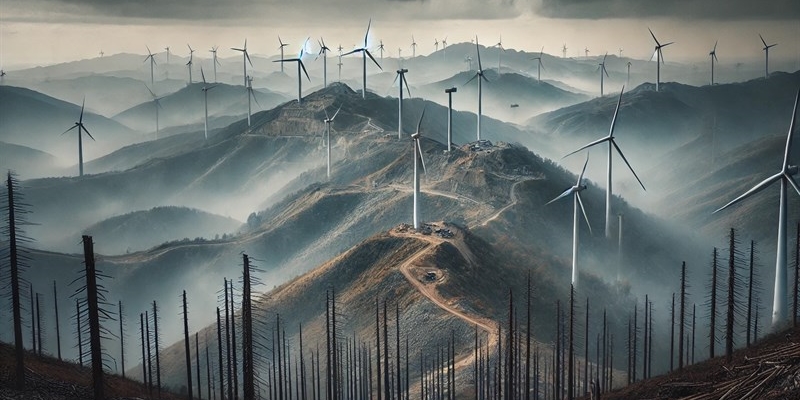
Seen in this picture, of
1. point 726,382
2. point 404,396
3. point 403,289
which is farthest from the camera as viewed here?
point 403,289

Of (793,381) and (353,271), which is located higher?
(793,381)

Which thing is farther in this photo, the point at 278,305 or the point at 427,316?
the point at 278,305

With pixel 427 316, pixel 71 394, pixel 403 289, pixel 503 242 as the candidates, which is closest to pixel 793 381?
pixel 71 394

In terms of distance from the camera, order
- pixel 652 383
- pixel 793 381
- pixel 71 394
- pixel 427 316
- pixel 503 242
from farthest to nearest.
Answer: pixel 503 242
pixel 427 316
pixel 652 383
pixel 71 394
pixel 793 381

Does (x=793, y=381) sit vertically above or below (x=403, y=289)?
above

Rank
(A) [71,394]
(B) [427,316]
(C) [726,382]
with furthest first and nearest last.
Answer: (B) [427,316], (A) [71,394], (C) [726,382]

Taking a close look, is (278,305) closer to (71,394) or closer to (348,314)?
(348,314)

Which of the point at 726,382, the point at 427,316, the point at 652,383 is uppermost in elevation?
the point at 726,382

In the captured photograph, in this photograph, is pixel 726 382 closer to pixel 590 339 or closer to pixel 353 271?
pixel 590 339

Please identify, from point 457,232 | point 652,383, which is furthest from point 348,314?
point 652,383
